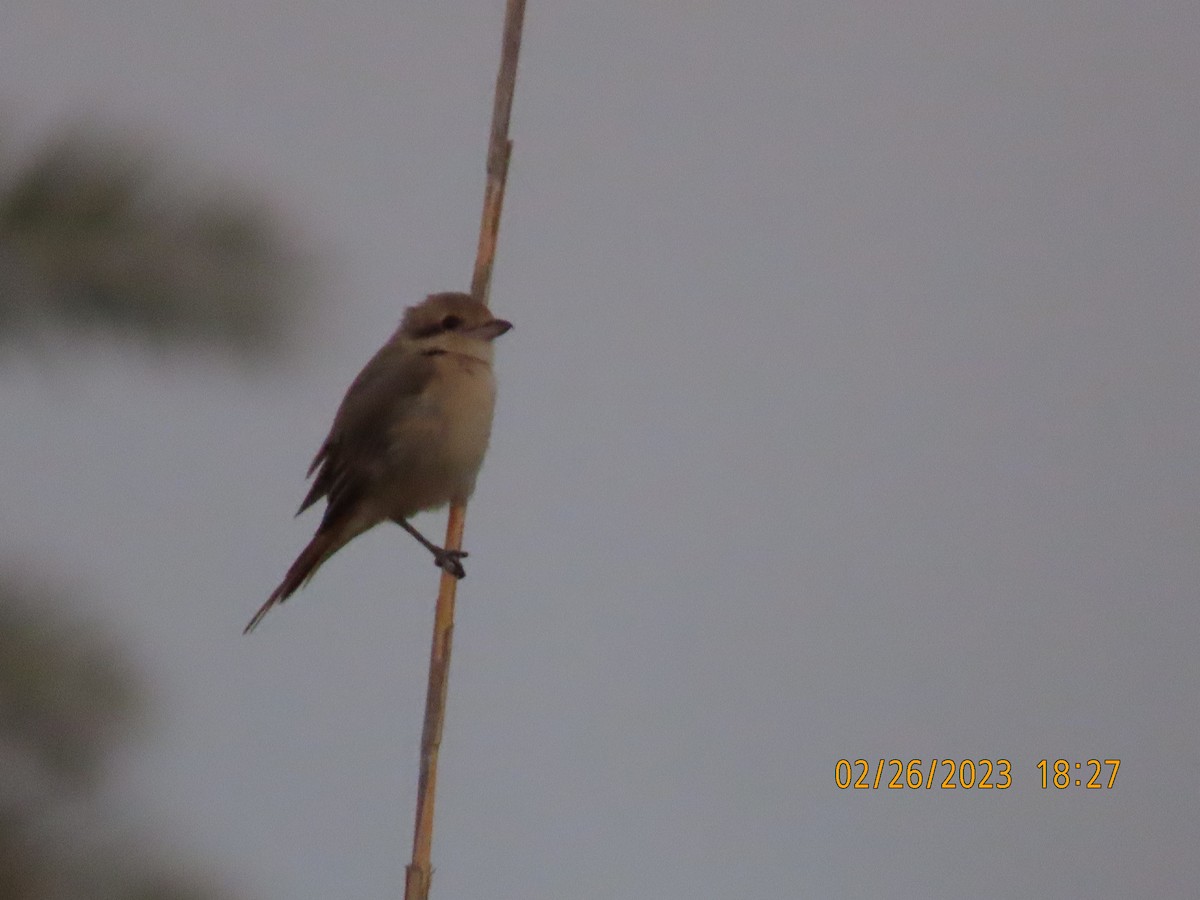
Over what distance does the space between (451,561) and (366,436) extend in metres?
0.54

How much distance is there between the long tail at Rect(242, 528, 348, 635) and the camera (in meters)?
2.40

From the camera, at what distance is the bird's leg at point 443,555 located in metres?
2.04

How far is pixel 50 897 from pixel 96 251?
0.42m

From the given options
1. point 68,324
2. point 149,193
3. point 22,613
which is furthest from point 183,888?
point 149,193

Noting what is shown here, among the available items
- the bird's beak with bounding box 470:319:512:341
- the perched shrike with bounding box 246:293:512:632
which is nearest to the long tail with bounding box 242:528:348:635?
the perched shrike with bounding box 246:293:512:632

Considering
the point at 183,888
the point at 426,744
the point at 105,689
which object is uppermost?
the point at 105,689

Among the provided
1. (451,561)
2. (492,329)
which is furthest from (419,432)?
(451,561)

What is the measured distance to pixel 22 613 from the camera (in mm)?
837

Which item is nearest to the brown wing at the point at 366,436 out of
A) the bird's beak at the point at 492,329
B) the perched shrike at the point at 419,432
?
the perched shrike at the point at 419,432

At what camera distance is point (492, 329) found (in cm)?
253

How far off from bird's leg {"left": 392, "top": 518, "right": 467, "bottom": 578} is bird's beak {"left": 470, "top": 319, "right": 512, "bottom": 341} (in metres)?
0.41

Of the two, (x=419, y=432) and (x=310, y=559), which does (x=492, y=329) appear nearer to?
(x=419, y=432)

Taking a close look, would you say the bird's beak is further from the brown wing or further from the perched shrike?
the brown wing

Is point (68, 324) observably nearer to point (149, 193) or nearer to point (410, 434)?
point (149, 193)
